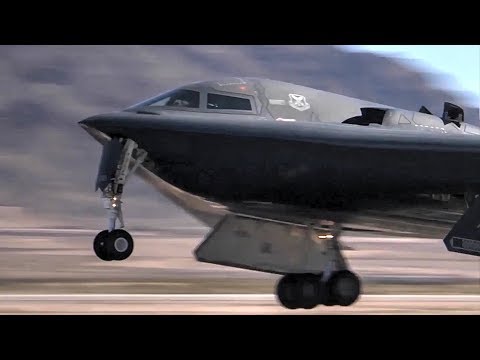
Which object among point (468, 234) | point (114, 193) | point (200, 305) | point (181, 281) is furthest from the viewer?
point (181, 281)

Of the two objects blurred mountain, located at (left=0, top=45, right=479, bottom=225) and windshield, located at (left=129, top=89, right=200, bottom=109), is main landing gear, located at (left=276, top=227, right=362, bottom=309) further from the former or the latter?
blurred mountain, located at (left=0, top=45, right=479, bottom=225)

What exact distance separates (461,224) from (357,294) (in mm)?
3097

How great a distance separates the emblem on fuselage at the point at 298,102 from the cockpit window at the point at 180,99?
134 cm

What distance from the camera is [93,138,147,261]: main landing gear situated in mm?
11484

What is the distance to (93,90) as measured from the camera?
83.8m

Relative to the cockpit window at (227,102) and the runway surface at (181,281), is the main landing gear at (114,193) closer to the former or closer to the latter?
the cockpit window at (227,102)

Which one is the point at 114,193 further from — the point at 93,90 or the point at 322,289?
the point at 93,90

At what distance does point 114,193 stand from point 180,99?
165 cm

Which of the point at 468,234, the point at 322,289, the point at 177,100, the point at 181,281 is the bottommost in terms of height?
the point at 181,281

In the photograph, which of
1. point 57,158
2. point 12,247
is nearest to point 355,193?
point 12,247

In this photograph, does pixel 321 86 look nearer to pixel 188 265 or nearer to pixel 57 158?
pixel 57 158

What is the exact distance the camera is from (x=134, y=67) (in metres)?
91.4

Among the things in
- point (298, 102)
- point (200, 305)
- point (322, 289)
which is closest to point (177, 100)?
point (298, 102)

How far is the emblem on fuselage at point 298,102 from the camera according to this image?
41.4 feet
